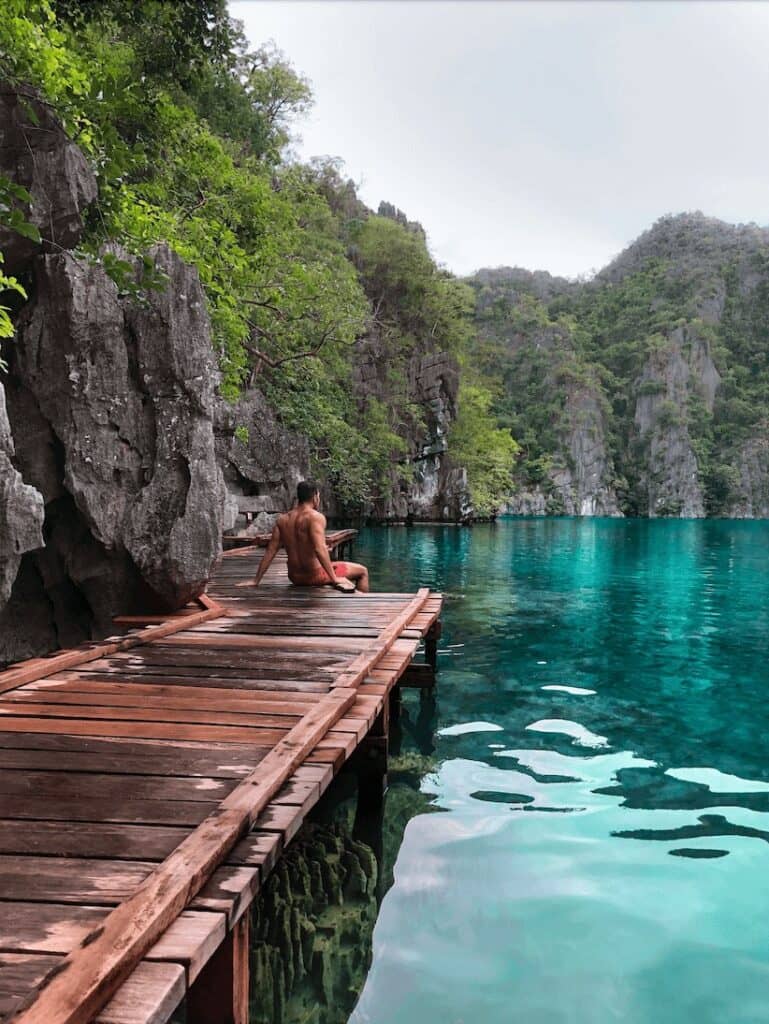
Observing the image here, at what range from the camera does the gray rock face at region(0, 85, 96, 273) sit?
6488 millimetres

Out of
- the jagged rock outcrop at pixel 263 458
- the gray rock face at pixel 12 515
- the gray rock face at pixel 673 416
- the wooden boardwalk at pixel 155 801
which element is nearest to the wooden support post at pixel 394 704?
the wooden boardwalk at pixel 155 801

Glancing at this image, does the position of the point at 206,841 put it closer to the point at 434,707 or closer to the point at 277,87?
the point at 434,707

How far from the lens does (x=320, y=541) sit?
28.7 ft

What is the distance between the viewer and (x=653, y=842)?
471cm

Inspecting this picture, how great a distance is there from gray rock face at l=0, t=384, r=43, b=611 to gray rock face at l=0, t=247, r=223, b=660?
1608mm

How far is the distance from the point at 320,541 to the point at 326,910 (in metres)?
5.08

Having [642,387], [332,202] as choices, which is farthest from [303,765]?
[642,387]

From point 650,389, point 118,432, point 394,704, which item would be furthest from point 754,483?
point 118,432

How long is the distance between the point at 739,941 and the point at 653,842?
1.07 meters

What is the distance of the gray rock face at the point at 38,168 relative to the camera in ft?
21.3

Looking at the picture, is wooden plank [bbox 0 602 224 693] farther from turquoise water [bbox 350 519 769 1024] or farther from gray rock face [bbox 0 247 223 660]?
turquoise water [bbox 350 519 769 1024]

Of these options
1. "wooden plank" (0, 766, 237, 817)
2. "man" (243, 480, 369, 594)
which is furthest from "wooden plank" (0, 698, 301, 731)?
"man" (243, 480, 369, 594)

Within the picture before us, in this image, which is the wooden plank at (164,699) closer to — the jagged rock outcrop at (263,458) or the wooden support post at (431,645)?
the wooden support post at (431,645)

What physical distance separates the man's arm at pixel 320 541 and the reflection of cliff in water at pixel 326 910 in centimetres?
338
